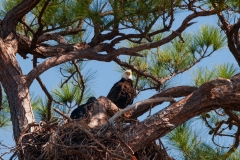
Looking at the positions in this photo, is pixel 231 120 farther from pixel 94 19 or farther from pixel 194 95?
pixel 94 19

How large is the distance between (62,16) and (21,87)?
2.03 feet

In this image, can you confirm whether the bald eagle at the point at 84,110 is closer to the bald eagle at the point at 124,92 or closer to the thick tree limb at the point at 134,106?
the thick tree limb at the point at 134,106

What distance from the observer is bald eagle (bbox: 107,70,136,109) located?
4.45 metres

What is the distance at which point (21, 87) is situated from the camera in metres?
3.04

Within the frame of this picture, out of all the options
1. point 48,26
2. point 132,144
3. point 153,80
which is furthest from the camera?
point 153,80

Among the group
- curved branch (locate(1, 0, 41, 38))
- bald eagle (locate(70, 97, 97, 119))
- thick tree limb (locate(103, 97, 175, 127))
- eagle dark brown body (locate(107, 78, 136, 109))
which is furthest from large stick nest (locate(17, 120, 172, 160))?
eagle dark brown body (locate(107, 78, 136, 109))

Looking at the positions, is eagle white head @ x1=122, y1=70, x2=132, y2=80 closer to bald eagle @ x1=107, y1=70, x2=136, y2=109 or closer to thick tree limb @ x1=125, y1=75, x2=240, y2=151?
bald eagle @ x1=107, y1=70, x2=136, y2=109

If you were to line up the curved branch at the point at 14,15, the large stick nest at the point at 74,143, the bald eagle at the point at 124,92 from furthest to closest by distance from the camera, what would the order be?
the bald eagle at the point at 124,92 → the curved branch at the point at 14,15 → the large stick nest at the point at 74,143

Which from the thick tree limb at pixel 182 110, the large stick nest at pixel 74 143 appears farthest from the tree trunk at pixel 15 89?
the thick tree limb at pixel 182 110

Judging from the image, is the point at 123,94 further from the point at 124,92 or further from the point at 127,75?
the point at 127,75

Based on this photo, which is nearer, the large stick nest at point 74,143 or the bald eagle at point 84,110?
the large stick nest at point 74,143

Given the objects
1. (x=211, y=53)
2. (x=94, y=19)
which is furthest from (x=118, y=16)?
(x=211, y=53)

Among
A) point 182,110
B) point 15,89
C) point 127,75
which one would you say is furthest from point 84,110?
point 127,75

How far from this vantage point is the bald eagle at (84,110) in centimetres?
339
